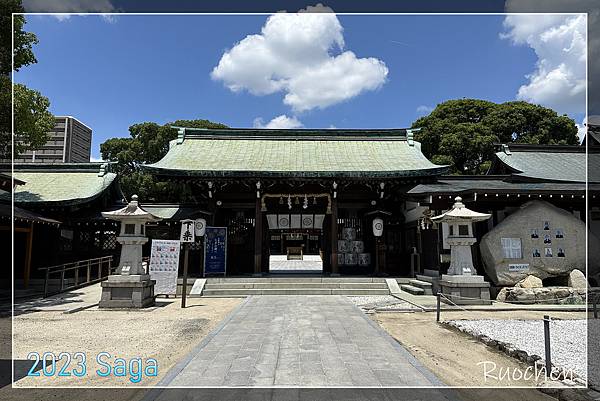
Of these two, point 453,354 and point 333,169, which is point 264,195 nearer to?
point 333,169

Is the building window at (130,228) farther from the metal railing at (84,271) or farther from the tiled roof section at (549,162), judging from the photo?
the tiled roof section at (549,162)

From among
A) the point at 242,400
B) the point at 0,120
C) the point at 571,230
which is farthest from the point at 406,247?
the point at 0,120

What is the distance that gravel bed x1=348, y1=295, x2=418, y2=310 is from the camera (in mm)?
11102

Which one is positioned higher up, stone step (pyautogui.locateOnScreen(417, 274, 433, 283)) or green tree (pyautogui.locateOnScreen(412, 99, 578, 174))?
green tree (pyautogui.locateOnScreen(412, 99, 578, 174))

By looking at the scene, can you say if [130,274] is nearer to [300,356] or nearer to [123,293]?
[123,293]

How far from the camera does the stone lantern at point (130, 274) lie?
11.2 meters

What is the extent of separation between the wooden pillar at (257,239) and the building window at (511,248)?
910 cm

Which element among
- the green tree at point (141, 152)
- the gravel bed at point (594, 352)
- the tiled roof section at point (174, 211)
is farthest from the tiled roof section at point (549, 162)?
the green tree at point (141, 152)

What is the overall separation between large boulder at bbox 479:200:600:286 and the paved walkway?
598 cm

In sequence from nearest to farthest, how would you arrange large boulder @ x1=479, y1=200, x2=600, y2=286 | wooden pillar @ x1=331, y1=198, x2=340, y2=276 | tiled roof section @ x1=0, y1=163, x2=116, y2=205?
large boulder @ x1=479, y1=200, x2=600, y2=286 → wooden pillar @ x1=331, y1=198, x2=340, y2=276 → tiled roof section @ x1=0, y1=163, x2=116, y2=205

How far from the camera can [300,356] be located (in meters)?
6.01

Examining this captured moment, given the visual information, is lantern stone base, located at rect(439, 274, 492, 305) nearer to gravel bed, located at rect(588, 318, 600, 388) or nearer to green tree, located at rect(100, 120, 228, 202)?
gravel bed, located at rect(588, 318, 600, 388)

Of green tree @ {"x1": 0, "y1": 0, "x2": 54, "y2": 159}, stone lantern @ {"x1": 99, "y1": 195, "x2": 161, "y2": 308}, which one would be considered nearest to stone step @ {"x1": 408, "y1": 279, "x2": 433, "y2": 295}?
stone lantern @ {"x1": 99, "y1": 195, "x2": 161, "y2": 308}

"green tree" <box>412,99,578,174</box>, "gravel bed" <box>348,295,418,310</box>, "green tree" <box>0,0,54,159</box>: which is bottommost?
"gravel bed" <box>348,295,418,310</box>
